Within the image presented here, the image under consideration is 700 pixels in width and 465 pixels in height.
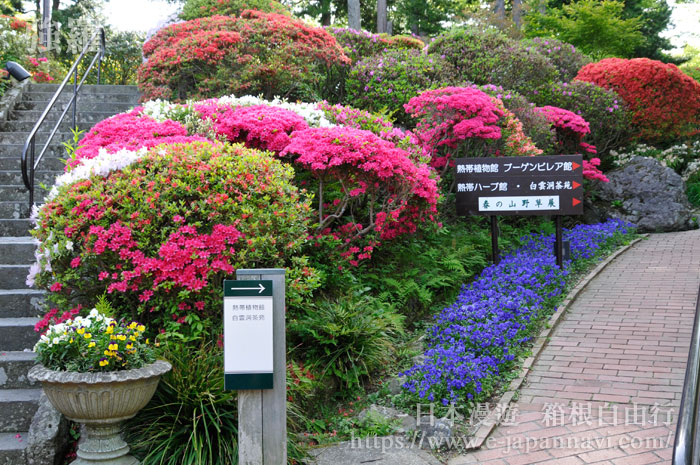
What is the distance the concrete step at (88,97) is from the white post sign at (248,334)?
8.16 metres

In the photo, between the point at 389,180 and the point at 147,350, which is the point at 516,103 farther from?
the point at 147,350

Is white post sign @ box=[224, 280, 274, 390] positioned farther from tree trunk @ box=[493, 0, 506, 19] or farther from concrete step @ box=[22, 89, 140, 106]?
tree trunk @ box=[493, 0, 506, 19]

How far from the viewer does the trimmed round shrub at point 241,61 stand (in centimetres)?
962

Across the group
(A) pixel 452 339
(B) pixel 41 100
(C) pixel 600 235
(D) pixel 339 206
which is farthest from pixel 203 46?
(C) pixel 600 235

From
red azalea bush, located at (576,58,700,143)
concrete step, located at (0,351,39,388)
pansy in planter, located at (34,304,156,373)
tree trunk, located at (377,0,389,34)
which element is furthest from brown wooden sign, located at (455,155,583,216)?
tree trunk, located at (377,0,389,34)

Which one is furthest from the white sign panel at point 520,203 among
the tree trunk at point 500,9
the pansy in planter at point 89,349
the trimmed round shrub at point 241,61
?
the tree trunk at point 500,9

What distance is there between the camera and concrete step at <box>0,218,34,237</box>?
6.37 metres

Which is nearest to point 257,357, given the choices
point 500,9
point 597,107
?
point 597,107

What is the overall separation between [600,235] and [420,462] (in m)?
8.08

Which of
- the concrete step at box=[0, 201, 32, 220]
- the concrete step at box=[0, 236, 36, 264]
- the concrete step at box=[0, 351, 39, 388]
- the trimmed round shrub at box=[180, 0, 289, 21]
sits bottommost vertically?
the concrete step at box=[0, 351, 39, 388]

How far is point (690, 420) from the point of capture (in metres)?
2.24

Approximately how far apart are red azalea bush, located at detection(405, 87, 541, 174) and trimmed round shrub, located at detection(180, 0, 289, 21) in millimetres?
5728

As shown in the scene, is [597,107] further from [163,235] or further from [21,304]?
[21,304]

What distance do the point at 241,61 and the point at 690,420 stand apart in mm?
8604
